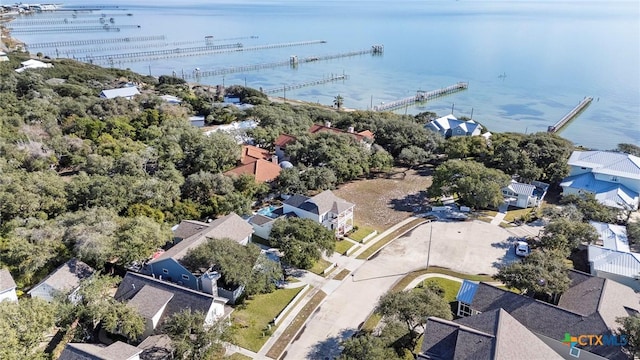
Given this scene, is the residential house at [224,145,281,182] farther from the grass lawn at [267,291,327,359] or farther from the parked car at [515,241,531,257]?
the parked car at [515,241,531,257]

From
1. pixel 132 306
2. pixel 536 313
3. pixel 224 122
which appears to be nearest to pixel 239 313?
pixel 132 306

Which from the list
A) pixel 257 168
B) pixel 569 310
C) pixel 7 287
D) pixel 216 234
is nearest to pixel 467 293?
pixel 569 310

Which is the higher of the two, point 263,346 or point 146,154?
point 146,154

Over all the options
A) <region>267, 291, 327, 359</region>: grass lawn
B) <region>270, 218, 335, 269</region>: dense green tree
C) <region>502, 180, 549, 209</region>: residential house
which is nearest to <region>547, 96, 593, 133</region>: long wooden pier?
<region>502, 180, 549, 209</region>: residential house

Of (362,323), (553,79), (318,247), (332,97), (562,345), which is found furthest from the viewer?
(553,79)

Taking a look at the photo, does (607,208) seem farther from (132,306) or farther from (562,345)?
(132,306)

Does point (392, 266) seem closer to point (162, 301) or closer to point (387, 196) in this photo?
point (387, 196)

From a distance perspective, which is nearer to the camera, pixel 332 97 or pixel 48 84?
pixel 48 84
